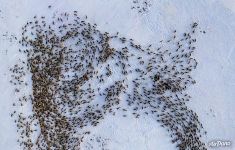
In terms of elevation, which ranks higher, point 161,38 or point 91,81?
point 161,38

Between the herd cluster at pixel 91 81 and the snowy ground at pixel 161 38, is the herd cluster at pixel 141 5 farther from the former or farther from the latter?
the herd cluster at pixel 91 81

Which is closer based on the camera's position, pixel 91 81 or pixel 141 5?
pixel 91 81

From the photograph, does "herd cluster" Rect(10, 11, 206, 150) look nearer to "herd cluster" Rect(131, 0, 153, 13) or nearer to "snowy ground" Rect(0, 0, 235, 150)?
"snowy ground" Rect(0, 0, 235, 150)

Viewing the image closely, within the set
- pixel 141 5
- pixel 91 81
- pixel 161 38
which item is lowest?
pixel 91 81

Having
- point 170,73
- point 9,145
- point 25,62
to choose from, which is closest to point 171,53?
point 170,73

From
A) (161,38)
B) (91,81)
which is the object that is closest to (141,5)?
(161,38)

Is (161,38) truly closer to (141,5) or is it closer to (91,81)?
(141,5)

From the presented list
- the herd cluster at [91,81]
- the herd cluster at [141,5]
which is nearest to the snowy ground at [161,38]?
the herd cluster at [141,5]
